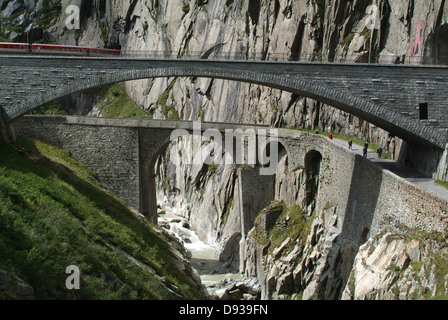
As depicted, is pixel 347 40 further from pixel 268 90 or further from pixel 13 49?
pixel 13 49

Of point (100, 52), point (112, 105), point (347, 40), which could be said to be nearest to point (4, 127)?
point (347, 40)

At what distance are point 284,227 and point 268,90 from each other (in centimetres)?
1378

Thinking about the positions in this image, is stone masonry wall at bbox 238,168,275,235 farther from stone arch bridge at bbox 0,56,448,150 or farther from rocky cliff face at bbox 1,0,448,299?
stone arch bridge at bbox 0,56,448,150

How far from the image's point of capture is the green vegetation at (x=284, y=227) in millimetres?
33812

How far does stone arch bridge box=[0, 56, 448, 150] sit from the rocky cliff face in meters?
3.67

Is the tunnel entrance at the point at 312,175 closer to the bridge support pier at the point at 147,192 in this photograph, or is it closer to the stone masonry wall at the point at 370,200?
the stone masonry wall at the point at 370,200

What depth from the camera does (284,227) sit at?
35.7m

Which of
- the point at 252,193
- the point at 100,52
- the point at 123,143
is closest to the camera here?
the point at 123,143

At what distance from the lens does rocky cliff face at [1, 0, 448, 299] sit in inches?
1097

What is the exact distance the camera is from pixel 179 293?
64.5ft

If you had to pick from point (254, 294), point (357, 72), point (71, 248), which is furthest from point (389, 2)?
point (71, 248)

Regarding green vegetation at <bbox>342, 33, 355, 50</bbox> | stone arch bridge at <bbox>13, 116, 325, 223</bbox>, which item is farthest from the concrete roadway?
green vegetation at <bbox>342, 33, 355, 50</bbox>

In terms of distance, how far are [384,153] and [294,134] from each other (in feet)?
24.2

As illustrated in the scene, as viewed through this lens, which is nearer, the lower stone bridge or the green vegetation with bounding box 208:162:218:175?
the lower stone bridge
